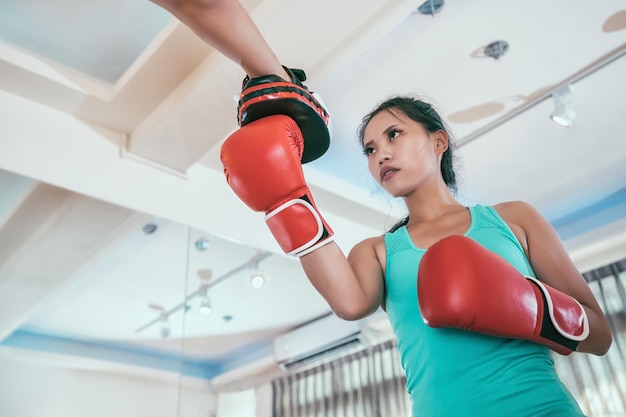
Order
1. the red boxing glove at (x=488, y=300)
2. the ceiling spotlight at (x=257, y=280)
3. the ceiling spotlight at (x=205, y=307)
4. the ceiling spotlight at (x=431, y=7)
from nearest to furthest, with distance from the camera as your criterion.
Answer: the red boxing glove at (x=488, y=300) → the ceiling spotlight at (x=431, y=7) → the ceiling spotlight at (x=205, y=307) → the ceiling spotlight at (x=257, y=280)

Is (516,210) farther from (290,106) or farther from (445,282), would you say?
(290,106)

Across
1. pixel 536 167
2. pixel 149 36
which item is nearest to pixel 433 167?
pixel 149 36

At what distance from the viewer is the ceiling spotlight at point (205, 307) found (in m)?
3.10

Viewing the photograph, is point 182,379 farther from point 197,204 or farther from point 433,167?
point 433,167

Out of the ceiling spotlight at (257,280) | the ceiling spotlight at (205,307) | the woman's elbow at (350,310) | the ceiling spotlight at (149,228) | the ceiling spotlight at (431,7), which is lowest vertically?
the woman's elbow at (350,310)

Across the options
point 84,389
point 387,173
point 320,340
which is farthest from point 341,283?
point 320,340

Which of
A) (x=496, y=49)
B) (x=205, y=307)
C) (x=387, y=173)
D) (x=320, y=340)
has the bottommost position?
(x=387, y=173)

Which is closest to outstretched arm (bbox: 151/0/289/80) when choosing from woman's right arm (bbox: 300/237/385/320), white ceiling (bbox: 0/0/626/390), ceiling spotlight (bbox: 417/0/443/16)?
woman's right arm (bbox: 300/237/385/320)

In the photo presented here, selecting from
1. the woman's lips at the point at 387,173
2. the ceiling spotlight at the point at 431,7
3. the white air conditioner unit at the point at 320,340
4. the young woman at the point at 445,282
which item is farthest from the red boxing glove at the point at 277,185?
the white air conditioner unit at the point at 320,340

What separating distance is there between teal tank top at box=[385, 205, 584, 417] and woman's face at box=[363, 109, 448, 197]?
19 cm

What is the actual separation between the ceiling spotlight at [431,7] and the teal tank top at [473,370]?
1347 millimetres

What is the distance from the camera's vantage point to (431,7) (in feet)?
6.93

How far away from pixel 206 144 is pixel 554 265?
67.8 inches

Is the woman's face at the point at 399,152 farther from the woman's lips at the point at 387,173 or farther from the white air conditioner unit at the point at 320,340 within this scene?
the white air conditioner unit at the point at 320,340
